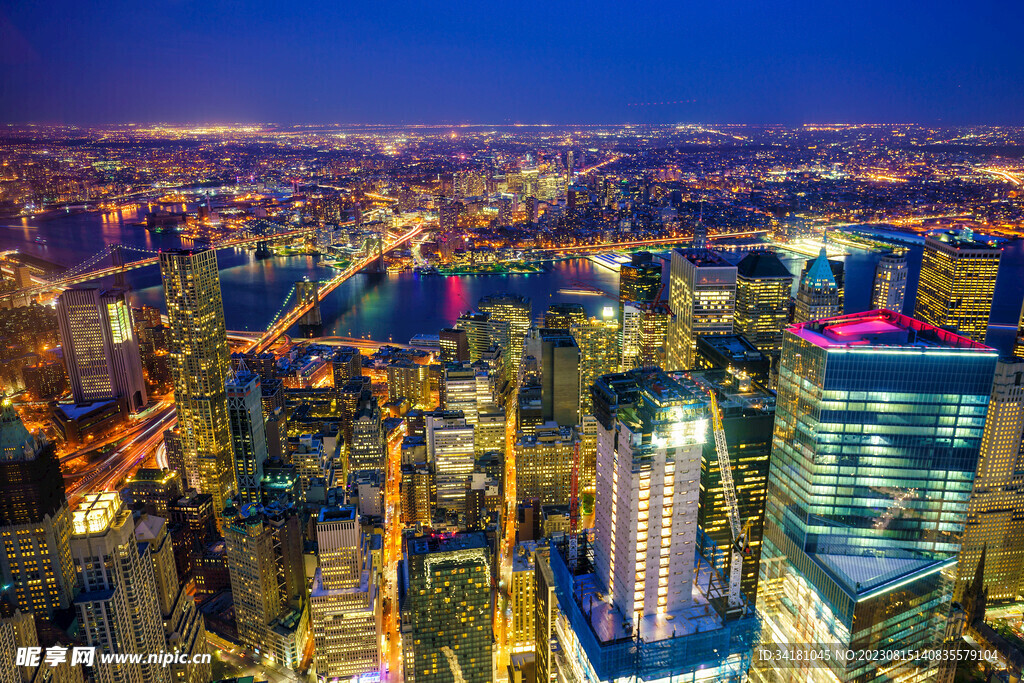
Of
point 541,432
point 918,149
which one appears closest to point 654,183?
point 918,149

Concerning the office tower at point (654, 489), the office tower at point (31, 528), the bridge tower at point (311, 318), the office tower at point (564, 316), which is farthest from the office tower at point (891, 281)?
the office tower at point (31, 528)

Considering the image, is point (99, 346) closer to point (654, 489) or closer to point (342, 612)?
point (342, 612)

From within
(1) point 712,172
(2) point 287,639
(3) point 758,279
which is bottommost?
(2) point 287,639

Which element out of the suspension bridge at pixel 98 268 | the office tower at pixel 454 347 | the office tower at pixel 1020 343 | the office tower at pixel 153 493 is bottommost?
the office tower at pixel 153 493

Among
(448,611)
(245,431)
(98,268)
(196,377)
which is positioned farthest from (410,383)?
(448,611)

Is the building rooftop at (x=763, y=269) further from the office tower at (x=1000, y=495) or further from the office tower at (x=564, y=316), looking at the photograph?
the office tower at (x=1000, y=495)

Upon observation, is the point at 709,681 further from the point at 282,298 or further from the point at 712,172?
the point at 712,172

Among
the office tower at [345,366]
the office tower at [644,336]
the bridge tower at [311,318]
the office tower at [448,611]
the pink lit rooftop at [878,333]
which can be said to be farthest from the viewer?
the bridge tower at [311,318]
